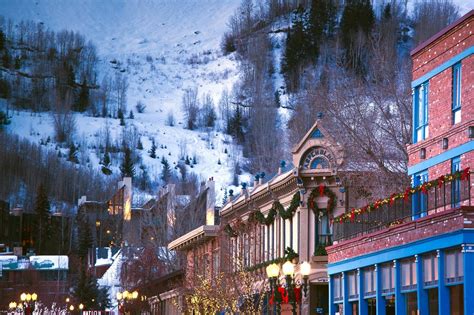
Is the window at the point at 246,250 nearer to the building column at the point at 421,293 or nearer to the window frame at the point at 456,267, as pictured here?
the building column at the point at 421,293

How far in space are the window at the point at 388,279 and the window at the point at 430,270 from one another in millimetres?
3299

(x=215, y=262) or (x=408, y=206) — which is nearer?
(x=408, y=206)

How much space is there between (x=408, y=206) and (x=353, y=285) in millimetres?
5218

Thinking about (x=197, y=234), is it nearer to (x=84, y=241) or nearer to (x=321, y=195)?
(x=321, y=195)

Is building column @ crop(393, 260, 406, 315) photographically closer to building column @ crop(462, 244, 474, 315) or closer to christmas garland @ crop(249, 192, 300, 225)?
building column @ crop(462, 244, 474, 315)

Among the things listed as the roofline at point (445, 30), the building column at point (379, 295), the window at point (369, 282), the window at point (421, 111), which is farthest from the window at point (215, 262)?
the roofline at point (445, 30)

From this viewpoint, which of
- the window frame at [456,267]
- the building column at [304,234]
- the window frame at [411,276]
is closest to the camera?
the window frame at [456,267]

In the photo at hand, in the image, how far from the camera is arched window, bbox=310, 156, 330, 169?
63281mm

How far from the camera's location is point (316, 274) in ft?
203

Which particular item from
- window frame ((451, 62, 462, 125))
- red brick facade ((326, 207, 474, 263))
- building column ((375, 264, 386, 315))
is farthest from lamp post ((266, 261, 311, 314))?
Result: window frame ((451, 62, 462, 125))

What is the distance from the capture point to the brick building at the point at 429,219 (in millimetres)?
38250

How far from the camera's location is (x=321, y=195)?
207 ft

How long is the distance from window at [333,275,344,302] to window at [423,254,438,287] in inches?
398

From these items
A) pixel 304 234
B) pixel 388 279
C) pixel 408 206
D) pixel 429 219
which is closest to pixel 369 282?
pixel 388 279
